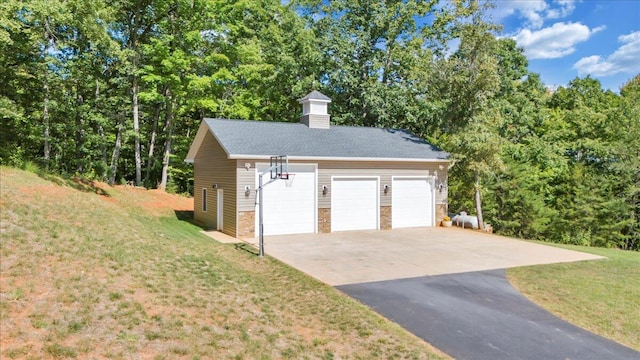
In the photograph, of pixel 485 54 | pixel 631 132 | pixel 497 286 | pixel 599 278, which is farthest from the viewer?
pixel 631 132

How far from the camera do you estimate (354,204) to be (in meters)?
17.0

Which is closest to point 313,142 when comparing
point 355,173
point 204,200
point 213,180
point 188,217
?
point 355,173

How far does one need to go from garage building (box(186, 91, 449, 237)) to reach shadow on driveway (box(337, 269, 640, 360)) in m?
7.31

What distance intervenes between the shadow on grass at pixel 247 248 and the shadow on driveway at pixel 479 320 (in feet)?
14.7

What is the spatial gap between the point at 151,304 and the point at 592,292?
8.90m

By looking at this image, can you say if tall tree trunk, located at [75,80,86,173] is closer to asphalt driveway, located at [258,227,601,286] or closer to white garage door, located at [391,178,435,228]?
asphalt driveway, located at [258,227,601,286]

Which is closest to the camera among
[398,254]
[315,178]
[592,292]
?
[592,292]

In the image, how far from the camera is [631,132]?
2202cm

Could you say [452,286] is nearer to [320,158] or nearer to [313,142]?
[320,158]

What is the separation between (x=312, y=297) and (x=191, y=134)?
25028mm

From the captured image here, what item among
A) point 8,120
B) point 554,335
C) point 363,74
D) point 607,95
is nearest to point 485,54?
point 363,74

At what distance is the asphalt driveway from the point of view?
10.1m

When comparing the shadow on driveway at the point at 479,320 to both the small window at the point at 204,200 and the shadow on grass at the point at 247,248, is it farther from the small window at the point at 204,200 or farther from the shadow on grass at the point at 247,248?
the small window at the point at 204,200

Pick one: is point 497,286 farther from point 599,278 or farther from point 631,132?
point 631,132
